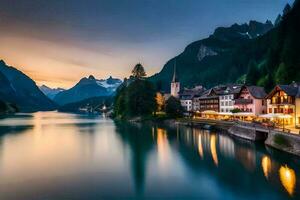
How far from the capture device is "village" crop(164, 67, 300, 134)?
63.3 m

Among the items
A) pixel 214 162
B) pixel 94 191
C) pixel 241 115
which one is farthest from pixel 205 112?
pixel 94 191

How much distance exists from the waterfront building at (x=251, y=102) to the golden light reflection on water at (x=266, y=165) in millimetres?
42810

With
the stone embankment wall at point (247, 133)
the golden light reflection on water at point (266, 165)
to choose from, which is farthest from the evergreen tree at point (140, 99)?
the golden light reflection on water at point (266, 165)

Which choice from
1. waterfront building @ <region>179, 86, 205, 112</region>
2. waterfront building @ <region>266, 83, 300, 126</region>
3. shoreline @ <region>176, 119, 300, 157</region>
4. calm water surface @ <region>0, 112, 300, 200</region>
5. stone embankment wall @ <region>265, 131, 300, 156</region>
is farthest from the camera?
waterfront building @ <region>179, 86, 205, 112</region>

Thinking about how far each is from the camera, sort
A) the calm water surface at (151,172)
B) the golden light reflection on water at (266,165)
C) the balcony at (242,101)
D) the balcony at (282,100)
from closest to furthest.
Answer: the calm water surface at (151,172) → the golden light reflection on water at (266,165) → the balcony at (282,100) → the balcony at (242,101)

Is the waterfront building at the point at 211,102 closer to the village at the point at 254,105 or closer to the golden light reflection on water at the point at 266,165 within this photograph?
the village at the point at 254,105

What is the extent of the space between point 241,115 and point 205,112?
24.4 metres

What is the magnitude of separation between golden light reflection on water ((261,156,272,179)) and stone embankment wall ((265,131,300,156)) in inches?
165

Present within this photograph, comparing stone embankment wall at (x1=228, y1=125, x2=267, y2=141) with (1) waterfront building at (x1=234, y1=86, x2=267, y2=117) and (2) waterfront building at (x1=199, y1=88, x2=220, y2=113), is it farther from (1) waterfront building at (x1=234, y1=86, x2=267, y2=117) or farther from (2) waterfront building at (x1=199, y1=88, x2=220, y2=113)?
(2) waterfront building at (x1=199, y1=88, x2=220, y2=113)

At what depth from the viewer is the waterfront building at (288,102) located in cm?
6306

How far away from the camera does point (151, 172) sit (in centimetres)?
3744

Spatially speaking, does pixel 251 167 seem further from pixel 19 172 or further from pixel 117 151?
pixel 19 172

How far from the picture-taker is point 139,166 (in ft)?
135

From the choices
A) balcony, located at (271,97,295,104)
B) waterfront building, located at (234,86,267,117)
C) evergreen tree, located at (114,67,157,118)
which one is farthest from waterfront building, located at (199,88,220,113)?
balcony, located at (271,97,295,104)
